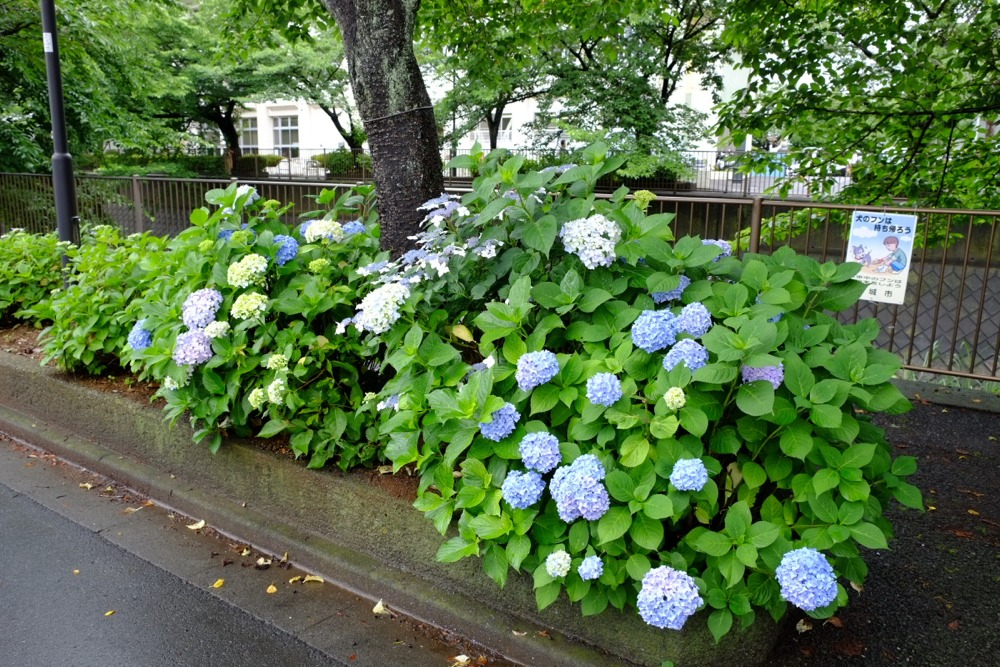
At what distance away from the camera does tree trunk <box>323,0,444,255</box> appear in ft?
13.6

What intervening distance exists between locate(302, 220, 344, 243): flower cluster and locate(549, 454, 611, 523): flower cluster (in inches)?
87.9

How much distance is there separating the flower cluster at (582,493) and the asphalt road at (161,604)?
2.96 feet

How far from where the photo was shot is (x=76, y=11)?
12008mm

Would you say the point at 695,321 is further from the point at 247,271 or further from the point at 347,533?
the point at 247,271

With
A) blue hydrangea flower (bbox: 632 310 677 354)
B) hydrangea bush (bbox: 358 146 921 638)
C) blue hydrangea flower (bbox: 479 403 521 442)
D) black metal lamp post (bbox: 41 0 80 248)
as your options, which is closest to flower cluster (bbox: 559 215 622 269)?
hydrangea bush (bbox: 358 146 921 638)

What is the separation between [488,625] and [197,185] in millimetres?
8150

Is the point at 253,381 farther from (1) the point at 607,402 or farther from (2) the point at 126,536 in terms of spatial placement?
(1) the point at 607,402

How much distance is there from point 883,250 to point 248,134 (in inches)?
2013

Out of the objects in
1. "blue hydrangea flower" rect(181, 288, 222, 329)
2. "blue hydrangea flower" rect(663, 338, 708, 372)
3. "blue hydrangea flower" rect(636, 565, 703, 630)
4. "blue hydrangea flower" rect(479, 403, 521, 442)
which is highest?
"blue hydrangea flower" rect(663, 338, 708, 372)

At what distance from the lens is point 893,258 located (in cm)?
621

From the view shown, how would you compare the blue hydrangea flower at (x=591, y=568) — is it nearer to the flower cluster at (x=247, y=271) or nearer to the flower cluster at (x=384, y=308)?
the flower cluster at (x=384, y=308)

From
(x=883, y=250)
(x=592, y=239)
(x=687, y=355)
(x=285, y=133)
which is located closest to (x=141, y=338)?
(x=592, y=239)

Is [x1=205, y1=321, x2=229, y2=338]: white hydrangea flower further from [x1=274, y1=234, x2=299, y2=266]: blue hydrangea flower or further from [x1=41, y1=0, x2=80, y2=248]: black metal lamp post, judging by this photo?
[x1=41, y1=0, x2=80, y2=248]: black metal lamp post

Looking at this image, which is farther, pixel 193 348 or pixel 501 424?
pixel 193 348
